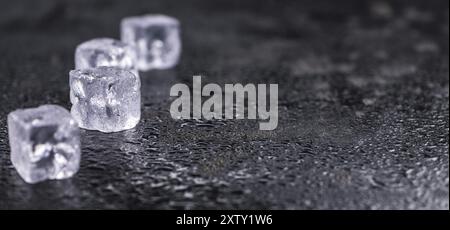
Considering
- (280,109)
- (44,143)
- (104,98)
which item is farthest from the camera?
(280,109)

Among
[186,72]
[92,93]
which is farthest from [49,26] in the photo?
[92,93]

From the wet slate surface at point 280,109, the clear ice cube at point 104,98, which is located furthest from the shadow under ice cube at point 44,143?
the clear ice cube at point 104,98

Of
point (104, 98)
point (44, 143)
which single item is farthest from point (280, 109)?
point (44, 143)

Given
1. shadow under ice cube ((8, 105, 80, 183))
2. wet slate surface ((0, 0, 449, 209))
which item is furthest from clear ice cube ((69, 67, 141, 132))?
shadow under ice cube ((8, 105, 80, 183))

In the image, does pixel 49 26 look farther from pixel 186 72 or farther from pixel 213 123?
pixel 213 123

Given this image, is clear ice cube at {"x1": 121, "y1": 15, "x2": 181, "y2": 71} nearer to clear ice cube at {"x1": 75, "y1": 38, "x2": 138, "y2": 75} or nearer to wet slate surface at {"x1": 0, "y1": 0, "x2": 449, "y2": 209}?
wet slate surface at {"x1": 0, "y1": 0, "x2": 449, "y2": 209}

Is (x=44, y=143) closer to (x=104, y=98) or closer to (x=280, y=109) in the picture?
(x=104, y=98)

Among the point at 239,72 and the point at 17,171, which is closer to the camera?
the point at 17,171
